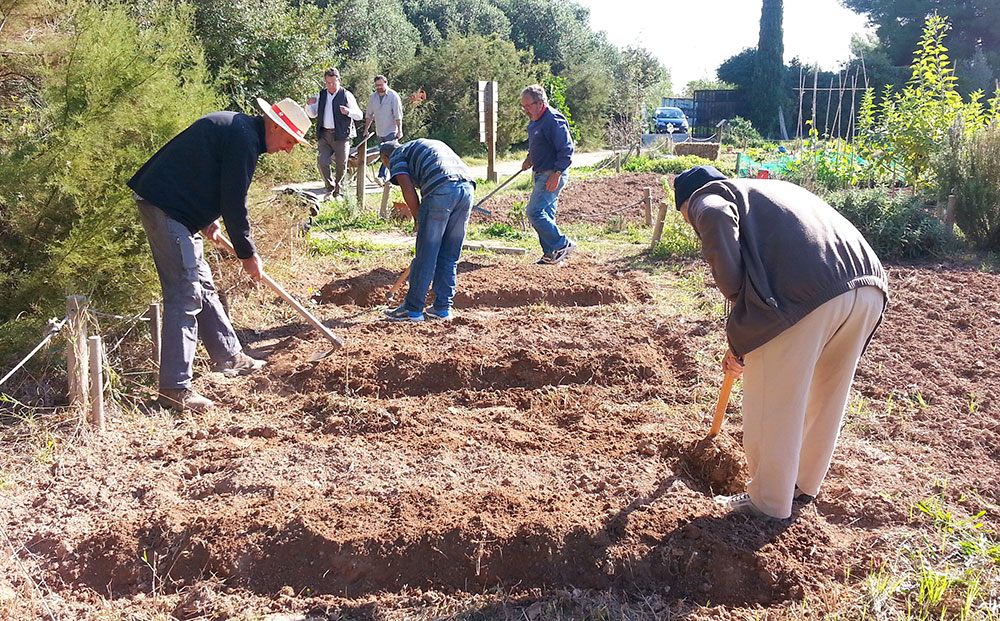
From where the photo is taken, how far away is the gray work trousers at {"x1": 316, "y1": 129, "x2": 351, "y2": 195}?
12.1 meters

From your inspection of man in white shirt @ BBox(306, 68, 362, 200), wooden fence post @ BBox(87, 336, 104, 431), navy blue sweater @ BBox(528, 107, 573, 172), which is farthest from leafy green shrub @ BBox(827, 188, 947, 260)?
wooden fence post @ BBox(87, 336, 104, 431)

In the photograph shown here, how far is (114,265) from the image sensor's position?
5090 mm

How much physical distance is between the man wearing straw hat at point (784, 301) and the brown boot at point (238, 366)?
10.8 feet

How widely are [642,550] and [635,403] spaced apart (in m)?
1.70

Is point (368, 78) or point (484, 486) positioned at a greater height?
point (368, 78)

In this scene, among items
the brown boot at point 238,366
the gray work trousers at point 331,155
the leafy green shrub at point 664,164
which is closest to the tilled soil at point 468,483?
the brown boot at point 238,366

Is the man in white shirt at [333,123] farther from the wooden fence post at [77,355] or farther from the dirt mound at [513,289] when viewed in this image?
the wooden fence post at [77,355]

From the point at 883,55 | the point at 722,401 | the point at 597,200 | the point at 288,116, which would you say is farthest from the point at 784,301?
the point at 883,55

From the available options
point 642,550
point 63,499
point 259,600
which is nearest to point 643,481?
point 642,550

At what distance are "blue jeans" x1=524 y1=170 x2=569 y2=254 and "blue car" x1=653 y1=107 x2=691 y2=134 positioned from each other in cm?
2211

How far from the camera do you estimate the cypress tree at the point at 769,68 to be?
34.1m

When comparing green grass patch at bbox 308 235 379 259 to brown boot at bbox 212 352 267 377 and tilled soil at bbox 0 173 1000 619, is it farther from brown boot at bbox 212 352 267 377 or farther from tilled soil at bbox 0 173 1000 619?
brown boot at bbox 212 352 267 377

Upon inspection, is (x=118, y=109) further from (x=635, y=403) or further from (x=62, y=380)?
(x=635, y=403)

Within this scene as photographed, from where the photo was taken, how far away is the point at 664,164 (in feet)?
59.8
